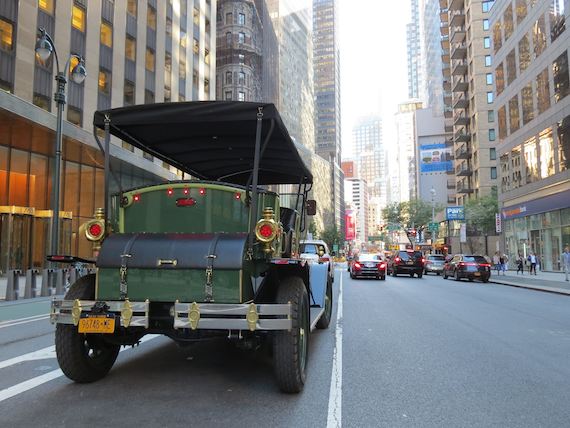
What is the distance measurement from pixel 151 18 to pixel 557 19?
27.0 m

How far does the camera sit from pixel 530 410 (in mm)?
4527

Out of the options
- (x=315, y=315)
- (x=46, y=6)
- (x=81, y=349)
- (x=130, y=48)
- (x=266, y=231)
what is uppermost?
(x=130, y=48)

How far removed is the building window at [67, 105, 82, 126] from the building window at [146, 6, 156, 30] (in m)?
11.0

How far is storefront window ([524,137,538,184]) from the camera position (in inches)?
1355

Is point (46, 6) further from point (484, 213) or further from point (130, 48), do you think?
point (484, 213)

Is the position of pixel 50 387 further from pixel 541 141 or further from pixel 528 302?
pixel 541 141

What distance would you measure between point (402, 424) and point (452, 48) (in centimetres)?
8526

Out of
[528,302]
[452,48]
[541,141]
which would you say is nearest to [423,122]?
[452,48]

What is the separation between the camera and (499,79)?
1656 inches

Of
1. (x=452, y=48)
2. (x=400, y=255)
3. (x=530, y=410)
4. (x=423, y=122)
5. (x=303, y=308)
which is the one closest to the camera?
(x=530, y=410)

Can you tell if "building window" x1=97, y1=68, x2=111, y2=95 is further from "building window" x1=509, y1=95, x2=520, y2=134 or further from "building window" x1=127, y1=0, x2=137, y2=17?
"building window" x1=509, y1=95, x2=520, y2=134

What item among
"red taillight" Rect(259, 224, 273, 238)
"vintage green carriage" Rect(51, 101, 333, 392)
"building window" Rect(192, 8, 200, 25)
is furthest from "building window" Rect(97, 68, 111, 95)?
"red taillight" Rect(259, 224, 273, 238)

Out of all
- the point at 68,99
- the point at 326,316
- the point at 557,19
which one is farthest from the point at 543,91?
the point at 326,316

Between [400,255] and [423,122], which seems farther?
[423,122]
